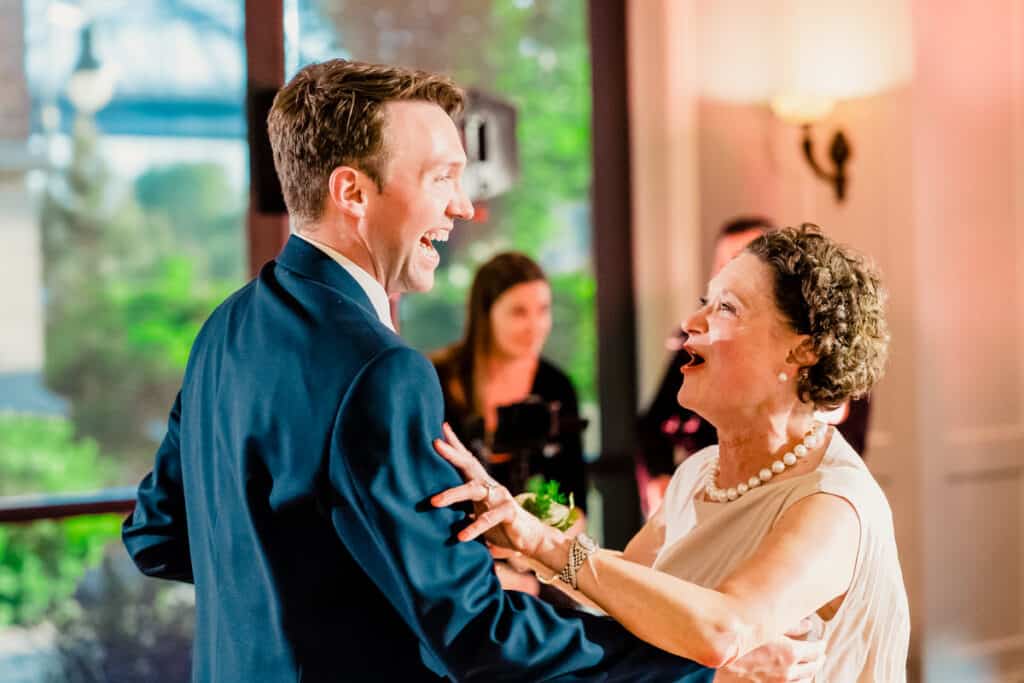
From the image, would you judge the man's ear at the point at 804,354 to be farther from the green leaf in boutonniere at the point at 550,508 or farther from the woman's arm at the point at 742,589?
the green leaf in boutonniere at the point at 550,508

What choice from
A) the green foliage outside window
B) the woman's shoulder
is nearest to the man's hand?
the woman's shoulder

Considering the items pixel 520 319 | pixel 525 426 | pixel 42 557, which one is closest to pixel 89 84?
pixel 42 557

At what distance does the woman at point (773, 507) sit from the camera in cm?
152

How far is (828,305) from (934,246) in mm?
2986

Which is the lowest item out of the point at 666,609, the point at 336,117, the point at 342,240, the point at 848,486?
the point at 666,609

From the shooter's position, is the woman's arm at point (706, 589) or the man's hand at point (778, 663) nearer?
the woman's arm at point (706, 589)

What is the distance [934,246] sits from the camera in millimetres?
4539

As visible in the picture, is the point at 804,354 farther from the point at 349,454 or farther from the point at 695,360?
the point at 349,454

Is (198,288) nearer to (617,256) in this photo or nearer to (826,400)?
(617,256)

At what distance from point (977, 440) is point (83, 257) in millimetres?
3708

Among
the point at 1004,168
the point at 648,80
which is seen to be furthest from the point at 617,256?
the point at 1004,168

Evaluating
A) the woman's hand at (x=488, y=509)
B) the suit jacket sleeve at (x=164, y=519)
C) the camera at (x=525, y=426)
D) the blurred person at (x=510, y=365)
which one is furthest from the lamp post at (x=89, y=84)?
the woman's hand at (x=488, y=509)

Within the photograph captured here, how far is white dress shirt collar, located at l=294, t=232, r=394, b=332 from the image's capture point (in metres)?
1.48

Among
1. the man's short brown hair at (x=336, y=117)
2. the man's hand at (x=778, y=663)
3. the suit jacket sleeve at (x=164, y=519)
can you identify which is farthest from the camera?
the suit jacket sleeve at (x=164, y=519)
